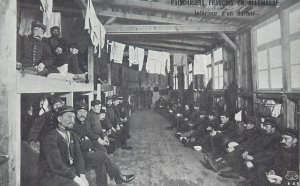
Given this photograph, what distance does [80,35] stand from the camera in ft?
25.7

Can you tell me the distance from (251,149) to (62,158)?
378cm

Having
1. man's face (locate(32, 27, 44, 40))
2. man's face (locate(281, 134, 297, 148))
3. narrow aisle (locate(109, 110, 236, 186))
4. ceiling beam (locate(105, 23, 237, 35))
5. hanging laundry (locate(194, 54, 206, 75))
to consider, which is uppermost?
ceiling beam (locate(105, 23, 237, 35))

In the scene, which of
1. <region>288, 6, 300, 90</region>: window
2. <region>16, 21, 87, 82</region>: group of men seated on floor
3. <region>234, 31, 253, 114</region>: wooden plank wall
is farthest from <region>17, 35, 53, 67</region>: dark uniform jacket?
<region>234, 31, 253, 114</region>: wooden plank wall

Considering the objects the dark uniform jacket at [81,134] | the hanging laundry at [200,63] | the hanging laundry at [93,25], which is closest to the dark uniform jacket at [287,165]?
the dark uniform jacket at [81,134]

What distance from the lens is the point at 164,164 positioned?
545cm

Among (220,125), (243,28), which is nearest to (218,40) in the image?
(243,28)

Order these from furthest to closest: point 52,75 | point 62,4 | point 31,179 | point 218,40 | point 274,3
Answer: point 218,40 → point 62,4 → point 274,3 → point 52,75 → point 31,179

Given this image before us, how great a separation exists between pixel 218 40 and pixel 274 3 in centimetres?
413

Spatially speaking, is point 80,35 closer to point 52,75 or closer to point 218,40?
point 52,75

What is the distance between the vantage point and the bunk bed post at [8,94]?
214cm

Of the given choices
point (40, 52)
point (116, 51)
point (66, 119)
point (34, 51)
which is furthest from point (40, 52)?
point (116, 51)

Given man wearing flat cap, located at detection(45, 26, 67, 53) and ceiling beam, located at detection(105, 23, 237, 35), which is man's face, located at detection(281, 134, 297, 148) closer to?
ceiling beam, located at detection(105, 23, 237, 35)

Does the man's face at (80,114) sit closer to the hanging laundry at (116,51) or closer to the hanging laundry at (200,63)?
the hanging laundry at (116,51)

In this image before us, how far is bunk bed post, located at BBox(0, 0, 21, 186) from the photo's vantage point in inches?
84.4
